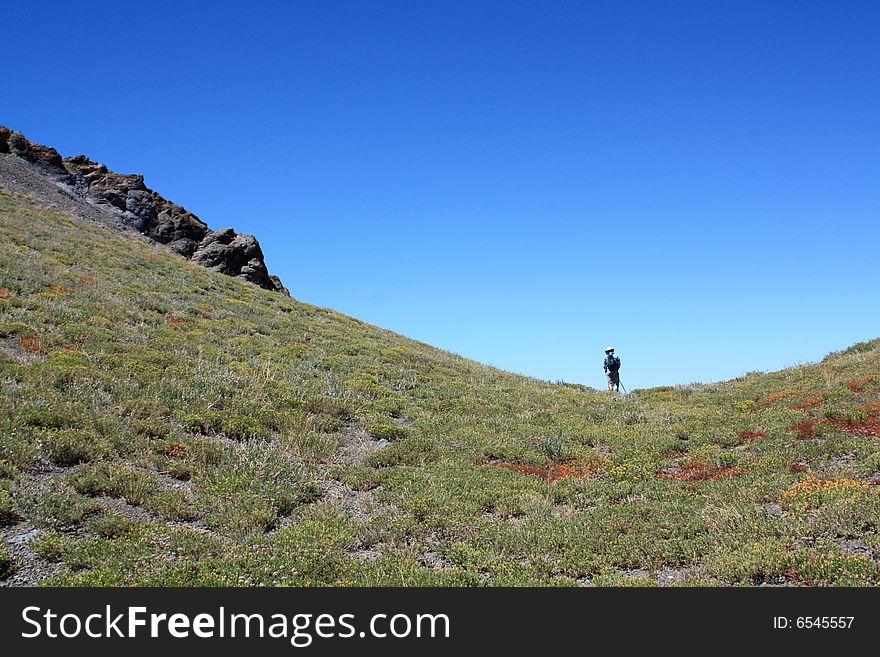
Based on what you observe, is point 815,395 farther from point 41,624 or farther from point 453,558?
point 41,624

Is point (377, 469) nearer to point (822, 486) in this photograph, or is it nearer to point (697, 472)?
point (697, 472)

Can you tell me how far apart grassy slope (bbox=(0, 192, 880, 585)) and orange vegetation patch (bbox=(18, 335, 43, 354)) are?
70mm

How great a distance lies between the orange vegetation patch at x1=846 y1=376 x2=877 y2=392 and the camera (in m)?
16.9

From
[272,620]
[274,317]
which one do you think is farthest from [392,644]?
[274,317]

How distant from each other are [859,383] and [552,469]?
11131 mm

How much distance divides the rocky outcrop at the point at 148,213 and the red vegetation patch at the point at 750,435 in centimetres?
3928

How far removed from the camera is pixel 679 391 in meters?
25.4

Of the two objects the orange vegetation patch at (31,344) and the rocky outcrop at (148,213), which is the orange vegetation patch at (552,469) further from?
the rocky outcrop at (148,213)

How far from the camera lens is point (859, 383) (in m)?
17.4

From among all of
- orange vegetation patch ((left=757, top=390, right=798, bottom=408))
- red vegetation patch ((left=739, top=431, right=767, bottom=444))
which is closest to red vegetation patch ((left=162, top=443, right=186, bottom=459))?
red vegetation patch ((left=739, top=431, right=767, bottom=444))

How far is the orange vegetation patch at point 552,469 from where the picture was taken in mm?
12270

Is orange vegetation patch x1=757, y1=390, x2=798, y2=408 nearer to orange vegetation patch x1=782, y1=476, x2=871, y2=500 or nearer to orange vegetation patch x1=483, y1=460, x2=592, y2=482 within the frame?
orange vegetation patch x1=483, y1=460, x2=592, y2=482

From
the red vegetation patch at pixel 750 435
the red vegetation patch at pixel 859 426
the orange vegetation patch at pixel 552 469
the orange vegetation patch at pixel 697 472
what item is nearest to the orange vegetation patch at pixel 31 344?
the orange vegetation patch at pixel 552 469

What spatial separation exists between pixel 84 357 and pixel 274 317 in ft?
45.8
